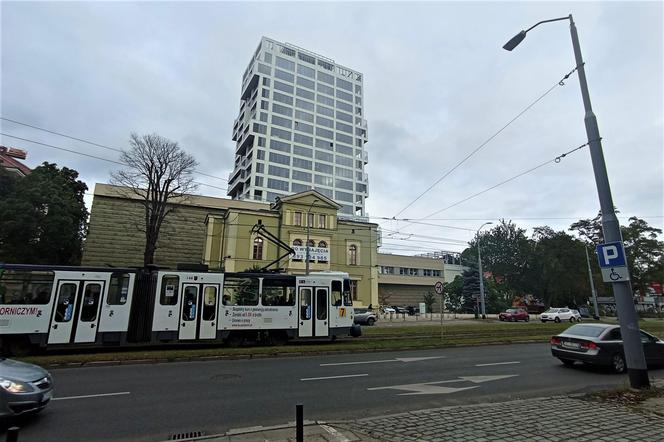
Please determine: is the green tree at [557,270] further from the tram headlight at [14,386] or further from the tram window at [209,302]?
the tram headlight at [14,386]

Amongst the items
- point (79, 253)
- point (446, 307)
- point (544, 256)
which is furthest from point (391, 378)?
point (544, 256)

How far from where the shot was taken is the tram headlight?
558cm

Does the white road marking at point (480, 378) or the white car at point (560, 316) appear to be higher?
the white car at point (560, 316)

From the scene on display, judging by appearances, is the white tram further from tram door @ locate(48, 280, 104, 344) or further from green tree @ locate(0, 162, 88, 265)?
green tree @ locate(0, 162, 88, 265)

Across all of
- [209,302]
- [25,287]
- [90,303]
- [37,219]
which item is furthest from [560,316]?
[37,219]

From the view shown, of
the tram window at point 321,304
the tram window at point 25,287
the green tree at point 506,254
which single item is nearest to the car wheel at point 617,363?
the tram window at point 321,304

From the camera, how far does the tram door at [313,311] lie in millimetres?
17375

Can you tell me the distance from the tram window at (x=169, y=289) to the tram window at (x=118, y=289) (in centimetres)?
131

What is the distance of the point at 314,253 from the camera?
1722 inches

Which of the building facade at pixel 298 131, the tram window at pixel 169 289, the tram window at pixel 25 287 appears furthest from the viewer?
the building facade at pixel 298 131

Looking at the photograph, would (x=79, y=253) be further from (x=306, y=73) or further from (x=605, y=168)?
(x=306, y=73)

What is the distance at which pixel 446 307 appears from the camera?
6538 centimetres

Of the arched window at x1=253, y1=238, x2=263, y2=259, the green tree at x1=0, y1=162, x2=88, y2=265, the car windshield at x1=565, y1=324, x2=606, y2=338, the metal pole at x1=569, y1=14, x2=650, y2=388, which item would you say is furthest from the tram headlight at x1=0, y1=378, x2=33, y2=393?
the arched window at x1=253, y1=238, x2=263, y2=259

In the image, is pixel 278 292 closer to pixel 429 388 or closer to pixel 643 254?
pixel 429 388
